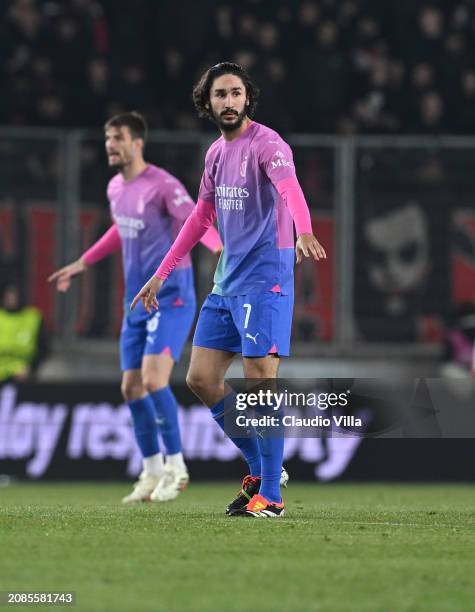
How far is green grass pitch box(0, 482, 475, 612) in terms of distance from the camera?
200 inches

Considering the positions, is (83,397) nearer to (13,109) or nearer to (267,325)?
(13,109)

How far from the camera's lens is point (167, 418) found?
1038cm

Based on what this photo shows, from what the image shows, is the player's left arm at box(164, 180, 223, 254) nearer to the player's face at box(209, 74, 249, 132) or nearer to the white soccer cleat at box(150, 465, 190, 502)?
the white soccer cleat at box(150, 465, 190, 502)

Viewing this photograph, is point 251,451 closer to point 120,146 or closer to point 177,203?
point 177,203

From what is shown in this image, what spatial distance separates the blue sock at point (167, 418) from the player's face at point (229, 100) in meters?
2.87

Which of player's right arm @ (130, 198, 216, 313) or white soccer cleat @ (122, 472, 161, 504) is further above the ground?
player's right arm @ (130, 198, 216, 313)

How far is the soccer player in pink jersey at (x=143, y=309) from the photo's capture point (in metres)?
10.2

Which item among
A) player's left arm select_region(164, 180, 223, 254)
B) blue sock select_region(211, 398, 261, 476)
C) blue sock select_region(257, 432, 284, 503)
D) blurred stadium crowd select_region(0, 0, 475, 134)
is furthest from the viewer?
blurred stadium crowd select_region(0, 0, 475, 134)

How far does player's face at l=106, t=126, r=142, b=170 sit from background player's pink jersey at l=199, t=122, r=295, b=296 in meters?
2.58

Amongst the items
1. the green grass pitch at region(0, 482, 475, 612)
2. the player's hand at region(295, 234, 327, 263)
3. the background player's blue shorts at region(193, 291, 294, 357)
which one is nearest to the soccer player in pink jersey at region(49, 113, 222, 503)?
the green grass pitch at region(0, 482, 475, 612)

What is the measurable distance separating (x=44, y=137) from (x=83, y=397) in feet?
8.83

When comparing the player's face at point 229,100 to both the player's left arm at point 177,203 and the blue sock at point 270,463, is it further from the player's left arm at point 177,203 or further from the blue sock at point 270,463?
the player's left arm at point 177,203

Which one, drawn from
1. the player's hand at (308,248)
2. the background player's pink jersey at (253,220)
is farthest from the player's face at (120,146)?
the player's hand at (308,248)

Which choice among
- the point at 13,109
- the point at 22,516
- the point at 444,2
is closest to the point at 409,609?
the point at 22,516
